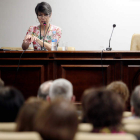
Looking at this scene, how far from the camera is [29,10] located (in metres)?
5.04

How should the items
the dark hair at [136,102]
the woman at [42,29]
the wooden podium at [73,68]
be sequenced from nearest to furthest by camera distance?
the dark hair at [136,102], the wooden podium at [73,68], the woman at [42,29]

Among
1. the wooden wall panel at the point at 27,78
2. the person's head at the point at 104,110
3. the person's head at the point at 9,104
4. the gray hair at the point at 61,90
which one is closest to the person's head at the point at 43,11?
the wooden wall panel at the point at 27,78

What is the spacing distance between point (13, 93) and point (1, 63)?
183 cm

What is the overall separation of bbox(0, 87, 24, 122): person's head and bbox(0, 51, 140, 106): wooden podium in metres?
1.63

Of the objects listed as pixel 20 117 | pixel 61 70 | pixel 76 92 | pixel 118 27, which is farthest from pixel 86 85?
pixel 118 27

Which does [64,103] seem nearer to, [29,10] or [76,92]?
[76,92]

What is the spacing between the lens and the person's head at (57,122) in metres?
0.73

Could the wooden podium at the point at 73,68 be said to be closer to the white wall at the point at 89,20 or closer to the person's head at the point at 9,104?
the person's head at the point at 9,104

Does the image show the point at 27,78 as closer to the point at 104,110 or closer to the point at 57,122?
the point at 104,110

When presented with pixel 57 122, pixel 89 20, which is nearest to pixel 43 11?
pixel 89 20

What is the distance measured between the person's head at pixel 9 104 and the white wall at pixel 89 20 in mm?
3887

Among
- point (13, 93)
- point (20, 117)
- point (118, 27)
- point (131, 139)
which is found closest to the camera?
point (131, 139)

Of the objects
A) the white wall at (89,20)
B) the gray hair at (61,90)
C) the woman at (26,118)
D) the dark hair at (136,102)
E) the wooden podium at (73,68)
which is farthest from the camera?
the white wall at (89,20)

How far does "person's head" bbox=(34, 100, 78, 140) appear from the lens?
0.73 metres
